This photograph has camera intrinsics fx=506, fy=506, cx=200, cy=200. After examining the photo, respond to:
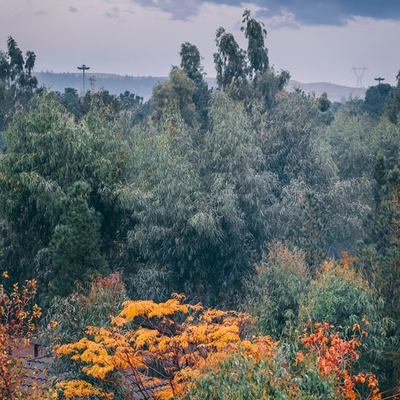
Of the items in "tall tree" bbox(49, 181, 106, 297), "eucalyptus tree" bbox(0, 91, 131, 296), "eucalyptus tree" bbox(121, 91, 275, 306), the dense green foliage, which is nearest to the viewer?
the dense green foliage

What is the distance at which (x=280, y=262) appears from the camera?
16.4 m

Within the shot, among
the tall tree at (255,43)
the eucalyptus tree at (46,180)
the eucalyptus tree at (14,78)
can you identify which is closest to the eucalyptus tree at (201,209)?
the eucalyptus tree at (46,180)

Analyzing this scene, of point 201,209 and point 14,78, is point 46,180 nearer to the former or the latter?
point 201,209

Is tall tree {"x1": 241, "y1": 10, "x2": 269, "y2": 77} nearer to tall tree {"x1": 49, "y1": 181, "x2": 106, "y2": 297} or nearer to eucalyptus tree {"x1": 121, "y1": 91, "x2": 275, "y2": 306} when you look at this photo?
eucalyptus tree {"x1": 121, "y1": 91, "x2": 275, "y2": 306}

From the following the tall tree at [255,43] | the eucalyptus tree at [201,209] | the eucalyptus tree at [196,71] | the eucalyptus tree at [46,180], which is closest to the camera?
the eucalyptus tree at [46,180]

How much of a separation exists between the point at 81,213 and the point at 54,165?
3.32m

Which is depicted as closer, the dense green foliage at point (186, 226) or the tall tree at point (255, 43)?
the dense green foliage at point (186, 226)

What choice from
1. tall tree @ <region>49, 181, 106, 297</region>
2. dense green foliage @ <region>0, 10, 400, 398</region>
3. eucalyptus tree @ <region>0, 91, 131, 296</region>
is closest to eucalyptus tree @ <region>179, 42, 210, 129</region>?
dense green foliage @ <region>0, 10, 400, 398</region>

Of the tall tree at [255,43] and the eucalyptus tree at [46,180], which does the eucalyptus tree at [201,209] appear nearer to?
the eucalyptus tree at [46,180]

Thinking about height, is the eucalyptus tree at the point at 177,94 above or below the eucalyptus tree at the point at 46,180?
above

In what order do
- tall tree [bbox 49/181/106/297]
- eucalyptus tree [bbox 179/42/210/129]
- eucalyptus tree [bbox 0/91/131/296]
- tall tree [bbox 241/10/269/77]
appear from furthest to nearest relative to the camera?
eucalyptus tree [bbox 179/42/210/129] → tall tree [bbox 241/10/269/77] → eucalyptus tree [bbox 0/91/131/296] → tall tree [bbox 49/181/106/297]

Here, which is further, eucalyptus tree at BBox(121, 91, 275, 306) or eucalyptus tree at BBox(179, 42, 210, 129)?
eucalyptus tree at BBox(179, 42, 210, 129)

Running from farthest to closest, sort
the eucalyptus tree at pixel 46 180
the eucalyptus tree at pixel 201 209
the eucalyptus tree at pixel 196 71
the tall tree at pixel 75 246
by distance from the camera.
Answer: the eucalyptus tree at pixel 196 71
the eucalyptus tree at pixel 201 209
the eucalyptus tree at pixel 46 180
the tall tree at pixel 75 246

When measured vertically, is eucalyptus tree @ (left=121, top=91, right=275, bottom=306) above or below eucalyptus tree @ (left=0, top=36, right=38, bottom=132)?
below
